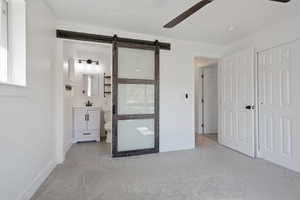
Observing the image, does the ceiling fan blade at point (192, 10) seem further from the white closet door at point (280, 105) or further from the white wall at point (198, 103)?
the white wall at point (198, 103)

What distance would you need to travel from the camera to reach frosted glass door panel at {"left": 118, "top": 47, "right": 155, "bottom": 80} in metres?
3.42

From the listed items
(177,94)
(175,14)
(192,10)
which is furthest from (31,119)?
(177,94)

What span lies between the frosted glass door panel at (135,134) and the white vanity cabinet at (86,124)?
152cm

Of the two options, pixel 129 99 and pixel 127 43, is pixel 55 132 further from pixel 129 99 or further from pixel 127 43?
pixel 127 43

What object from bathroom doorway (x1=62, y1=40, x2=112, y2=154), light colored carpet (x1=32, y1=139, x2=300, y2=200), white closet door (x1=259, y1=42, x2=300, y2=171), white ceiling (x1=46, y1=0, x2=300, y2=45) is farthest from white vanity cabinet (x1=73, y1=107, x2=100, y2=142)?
white closet door (x1=259, y1=42, x2=300, y2=171)

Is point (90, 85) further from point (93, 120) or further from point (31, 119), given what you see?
point (31, 119)

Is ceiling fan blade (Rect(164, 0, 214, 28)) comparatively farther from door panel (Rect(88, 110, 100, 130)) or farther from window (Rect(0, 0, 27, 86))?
door panel (Rect(88, 110, 100, 130))

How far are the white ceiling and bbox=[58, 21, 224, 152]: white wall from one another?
0.48 meters

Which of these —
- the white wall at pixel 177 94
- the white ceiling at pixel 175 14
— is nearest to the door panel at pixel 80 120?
the white wall at pixel 177 94

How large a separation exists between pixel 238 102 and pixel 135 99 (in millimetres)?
2212

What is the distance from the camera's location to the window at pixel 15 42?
1874mm

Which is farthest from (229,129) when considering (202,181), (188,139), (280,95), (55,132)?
(55,132)

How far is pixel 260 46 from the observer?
3355 millimetres

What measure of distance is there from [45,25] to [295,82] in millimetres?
3908
